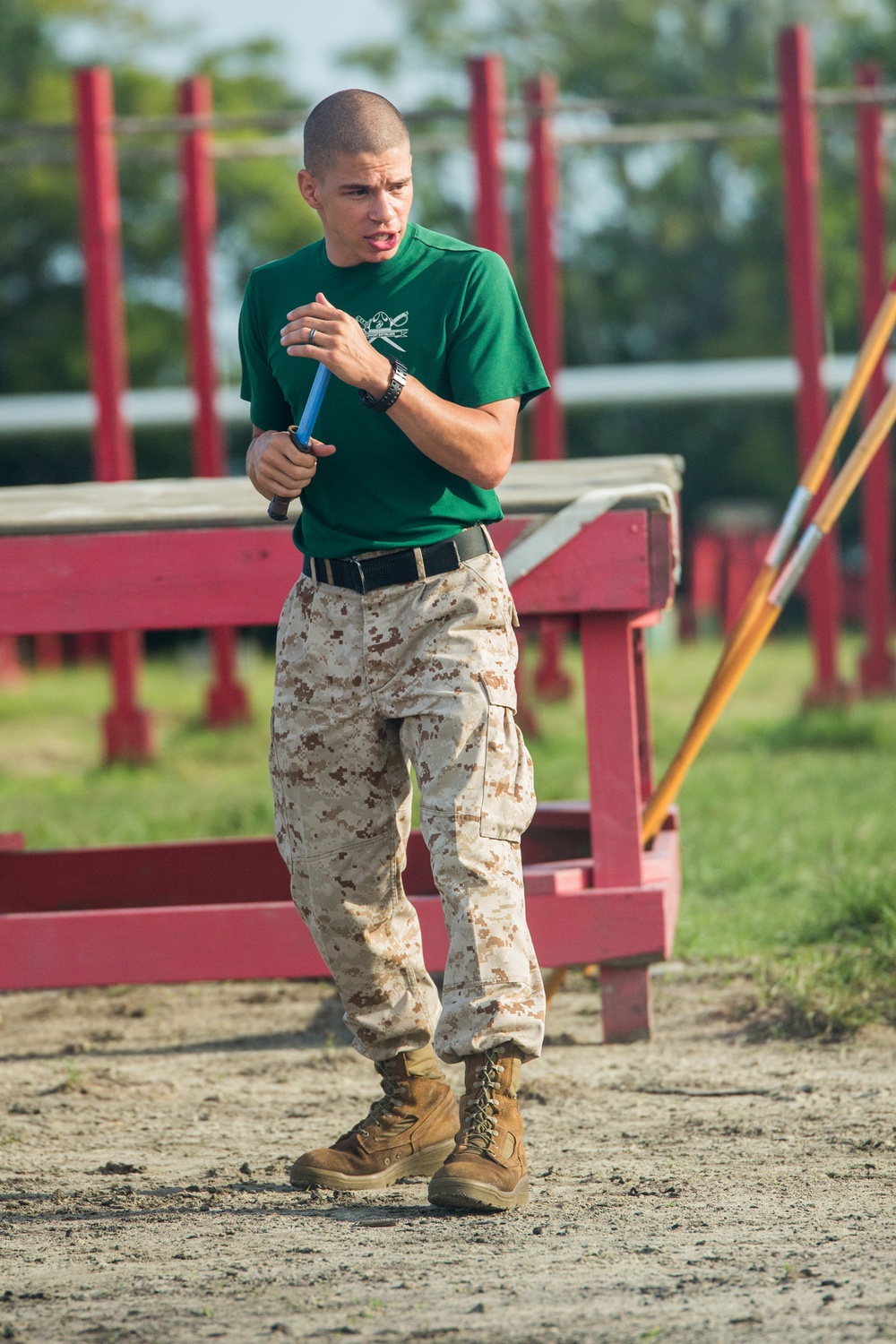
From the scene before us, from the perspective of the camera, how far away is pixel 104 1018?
4387 millimetres

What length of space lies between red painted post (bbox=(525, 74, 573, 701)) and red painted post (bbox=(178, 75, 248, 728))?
162 centimetres

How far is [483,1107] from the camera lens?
2834mm

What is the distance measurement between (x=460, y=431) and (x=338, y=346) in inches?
9.3

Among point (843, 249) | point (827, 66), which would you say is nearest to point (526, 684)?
point (843, 249)

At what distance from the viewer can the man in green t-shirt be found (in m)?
2.79

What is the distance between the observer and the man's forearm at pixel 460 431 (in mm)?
2684

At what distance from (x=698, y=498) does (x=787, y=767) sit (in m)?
21.1

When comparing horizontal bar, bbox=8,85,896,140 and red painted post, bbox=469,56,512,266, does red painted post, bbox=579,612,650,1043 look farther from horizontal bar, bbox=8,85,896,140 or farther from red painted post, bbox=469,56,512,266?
red painted post, bbox=469,56,512,266

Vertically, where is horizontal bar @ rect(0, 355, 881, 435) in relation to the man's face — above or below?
above

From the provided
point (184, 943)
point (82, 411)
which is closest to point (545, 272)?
point (184, 943)

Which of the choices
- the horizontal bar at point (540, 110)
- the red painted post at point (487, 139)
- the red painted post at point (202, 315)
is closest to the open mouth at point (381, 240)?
the horizontal bar at point (540, 110)

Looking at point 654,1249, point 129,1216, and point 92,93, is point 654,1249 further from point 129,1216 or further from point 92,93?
point 92,93

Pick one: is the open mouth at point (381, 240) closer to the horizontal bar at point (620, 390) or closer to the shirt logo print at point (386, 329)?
the shirt logo print at point (386, 329)

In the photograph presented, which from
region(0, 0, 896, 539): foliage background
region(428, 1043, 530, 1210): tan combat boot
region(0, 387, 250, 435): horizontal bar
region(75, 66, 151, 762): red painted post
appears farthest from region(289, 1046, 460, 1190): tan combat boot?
region(0, 0, 896, 539): foliage background
